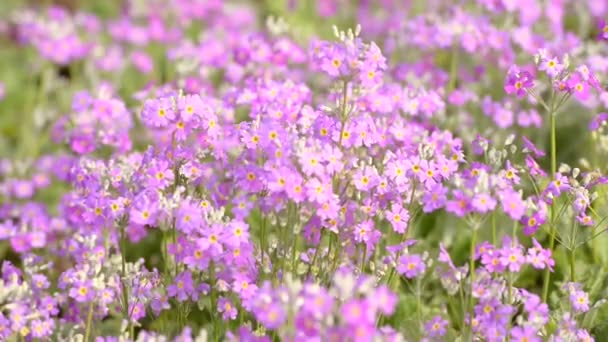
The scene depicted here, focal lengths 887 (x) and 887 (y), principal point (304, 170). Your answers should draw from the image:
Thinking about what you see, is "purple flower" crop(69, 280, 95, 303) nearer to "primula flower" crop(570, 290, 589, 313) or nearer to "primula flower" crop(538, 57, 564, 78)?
"primula flower" crop(570, 290, 589, 313)

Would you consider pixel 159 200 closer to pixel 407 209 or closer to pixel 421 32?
pixel 407 209

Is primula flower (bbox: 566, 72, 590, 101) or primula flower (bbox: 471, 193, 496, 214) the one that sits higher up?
primula flower (bbox: 566, 72, 590, 101)

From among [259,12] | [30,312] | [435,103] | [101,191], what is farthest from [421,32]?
[259,12]

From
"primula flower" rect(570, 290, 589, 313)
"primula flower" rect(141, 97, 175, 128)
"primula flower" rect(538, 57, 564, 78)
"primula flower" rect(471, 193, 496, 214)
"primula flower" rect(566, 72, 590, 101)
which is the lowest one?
"primula flower" rect(570, 290, 589, 313)

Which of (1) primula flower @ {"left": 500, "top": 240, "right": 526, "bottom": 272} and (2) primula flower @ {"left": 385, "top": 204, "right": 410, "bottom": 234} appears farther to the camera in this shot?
(2) primula flower @ {"left": 385, "top": 204, "right": 410, "bottom": 234}

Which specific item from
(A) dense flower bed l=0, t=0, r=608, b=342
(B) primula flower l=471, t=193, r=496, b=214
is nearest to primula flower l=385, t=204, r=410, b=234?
(A) dense flower bed l=0, t=0, r=608, b=342

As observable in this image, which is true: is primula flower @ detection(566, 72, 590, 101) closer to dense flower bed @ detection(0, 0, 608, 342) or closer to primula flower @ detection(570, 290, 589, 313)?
dense flower bed @ detection(0, 0, 608, 342)

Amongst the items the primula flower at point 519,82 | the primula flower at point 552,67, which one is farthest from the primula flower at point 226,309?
the primula flower at point 552,67

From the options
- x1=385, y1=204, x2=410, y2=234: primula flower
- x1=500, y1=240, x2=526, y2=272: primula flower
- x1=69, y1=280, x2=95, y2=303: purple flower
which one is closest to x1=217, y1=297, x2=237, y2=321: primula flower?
x1=69, y1=280, x2=95, y2=303: purple flower

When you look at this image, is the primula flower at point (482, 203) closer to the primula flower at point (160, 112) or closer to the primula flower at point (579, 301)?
the primula flower at point (579, 301)

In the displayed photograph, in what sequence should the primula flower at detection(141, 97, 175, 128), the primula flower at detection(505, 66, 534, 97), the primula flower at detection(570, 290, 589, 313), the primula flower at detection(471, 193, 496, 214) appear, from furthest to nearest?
the primula flower at detection(505, 66, 534, 97) → the primula flower at detection(141, 97, 175, 128) → the primula flower at detection(570, 290, 589, 313) → the primula flower at detection(471, 193, 496, 214)

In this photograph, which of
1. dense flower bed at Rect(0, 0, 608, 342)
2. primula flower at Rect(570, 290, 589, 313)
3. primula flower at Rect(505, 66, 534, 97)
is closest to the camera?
dense flower bed at Rect(0, 0, 608, 342)

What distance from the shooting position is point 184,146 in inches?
179

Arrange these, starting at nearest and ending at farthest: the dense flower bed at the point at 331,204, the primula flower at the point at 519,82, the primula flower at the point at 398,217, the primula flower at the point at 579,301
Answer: the dense flower bed at the point at 331,204, the primula flower at the point at 579,301, the primula flower at the point at 398,217, the primula flower at the point at 519,82
